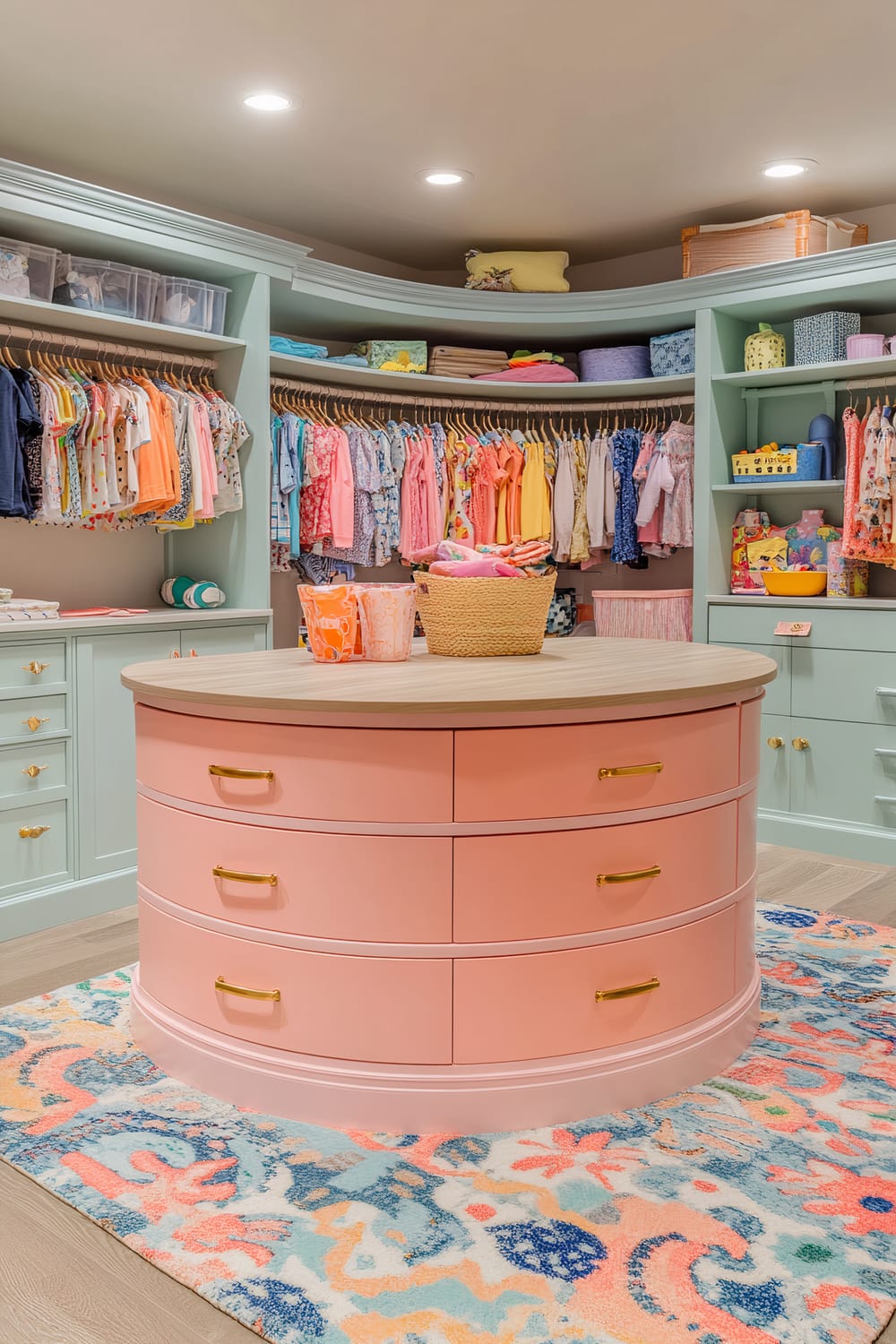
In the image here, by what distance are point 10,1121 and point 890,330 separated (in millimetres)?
4536

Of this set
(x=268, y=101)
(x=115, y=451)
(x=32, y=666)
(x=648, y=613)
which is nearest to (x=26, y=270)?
(x=115, y=451)

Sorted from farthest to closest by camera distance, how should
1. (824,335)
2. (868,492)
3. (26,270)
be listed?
(824,335)
(868,492)
(26,270)

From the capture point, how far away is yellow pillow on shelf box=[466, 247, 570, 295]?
5.09 m

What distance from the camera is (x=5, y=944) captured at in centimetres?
338

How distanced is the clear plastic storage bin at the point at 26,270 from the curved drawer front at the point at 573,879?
257cm

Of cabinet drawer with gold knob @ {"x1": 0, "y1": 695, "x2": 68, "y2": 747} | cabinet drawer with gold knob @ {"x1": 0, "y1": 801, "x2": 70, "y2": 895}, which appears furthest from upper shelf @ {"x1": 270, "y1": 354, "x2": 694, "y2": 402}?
cabinet drawer with gold knob @ {"x1": 0, "y1": 801, "x2": 70, "y2": 895}

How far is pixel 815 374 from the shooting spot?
15.4 ft

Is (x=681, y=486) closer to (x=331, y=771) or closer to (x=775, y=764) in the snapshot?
(x=775, y=764)

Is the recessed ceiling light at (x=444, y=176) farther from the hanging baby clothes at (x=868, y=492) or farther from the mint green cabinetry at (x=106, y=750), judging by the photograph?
the mint green cabinetry at (x=106, y=750)

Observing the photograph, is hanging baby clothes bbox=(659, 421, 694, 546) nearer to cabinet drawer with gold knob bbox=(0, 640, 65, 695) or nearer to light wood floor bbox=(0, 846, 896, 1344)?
cabinet drawer with gold knob bbox=(0, 640, 65, 695)

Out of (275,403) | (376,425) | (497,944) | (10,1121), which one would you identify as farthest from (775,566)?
(10,1121)

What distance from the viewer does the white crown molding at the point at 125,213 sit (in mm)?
3439

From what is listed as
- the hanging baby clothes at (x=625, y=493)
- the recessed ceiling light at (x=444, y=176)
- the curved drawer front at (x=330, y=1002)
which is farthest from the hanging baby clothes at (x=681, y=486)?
the curved drawer front at (x=330, y=1002)

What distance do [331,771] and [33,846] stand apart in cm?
184
